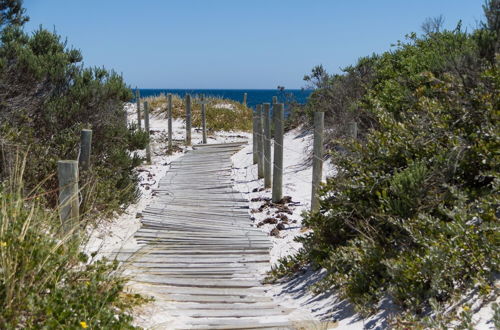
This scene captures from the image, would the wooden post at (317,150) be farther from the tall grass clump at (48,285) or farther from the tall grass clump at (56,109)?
the tall grass clump at (48,285)

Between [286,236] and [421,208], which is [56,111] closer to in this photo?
[286,236]

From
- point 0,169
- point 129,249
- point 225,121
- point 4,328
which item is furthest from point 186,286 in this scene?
point 225,121

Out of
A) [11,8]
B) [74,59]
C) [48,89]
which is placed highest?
[11,8]

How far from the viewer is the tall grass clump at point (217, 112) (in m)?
22.9

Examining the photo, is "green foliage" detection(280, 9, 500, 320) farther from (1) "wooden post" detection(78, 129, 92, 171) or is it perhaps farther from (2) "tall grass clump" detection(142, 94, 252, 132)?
(2) "tall grass clump" detection(142, 94, 252, 132)

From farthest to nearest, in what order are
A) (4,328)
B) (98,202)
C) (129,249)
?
(98,202) < (129,249) < (4,328)

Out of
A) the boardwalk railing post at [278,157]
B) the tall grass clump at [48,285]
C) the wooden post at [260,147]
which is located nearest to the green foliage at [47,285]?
the tall grass clump at [48,285]

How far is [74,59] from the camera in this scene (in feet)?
32.9

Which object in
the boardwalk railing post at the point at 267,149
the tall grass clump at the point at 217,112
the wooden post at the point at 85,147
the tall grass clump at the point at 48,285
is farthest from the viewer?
the tall grass clump at the point at 217,112

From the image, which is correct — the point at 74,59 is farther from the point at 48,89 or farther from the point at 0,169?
the point at 0,169

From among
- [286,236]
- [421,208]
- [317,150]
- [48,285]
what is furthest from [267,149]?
[48,285]

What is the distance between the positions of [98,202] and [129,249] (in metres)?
1.20

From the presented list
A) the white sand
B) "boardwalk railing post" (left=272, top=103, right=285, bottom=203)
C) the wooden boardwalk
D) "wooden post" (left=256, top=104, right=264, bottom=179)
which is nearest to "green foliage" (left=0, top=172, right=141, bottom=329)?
the white sand

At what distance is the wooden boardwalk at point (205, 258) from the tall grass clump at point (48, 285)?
0.72 metres
